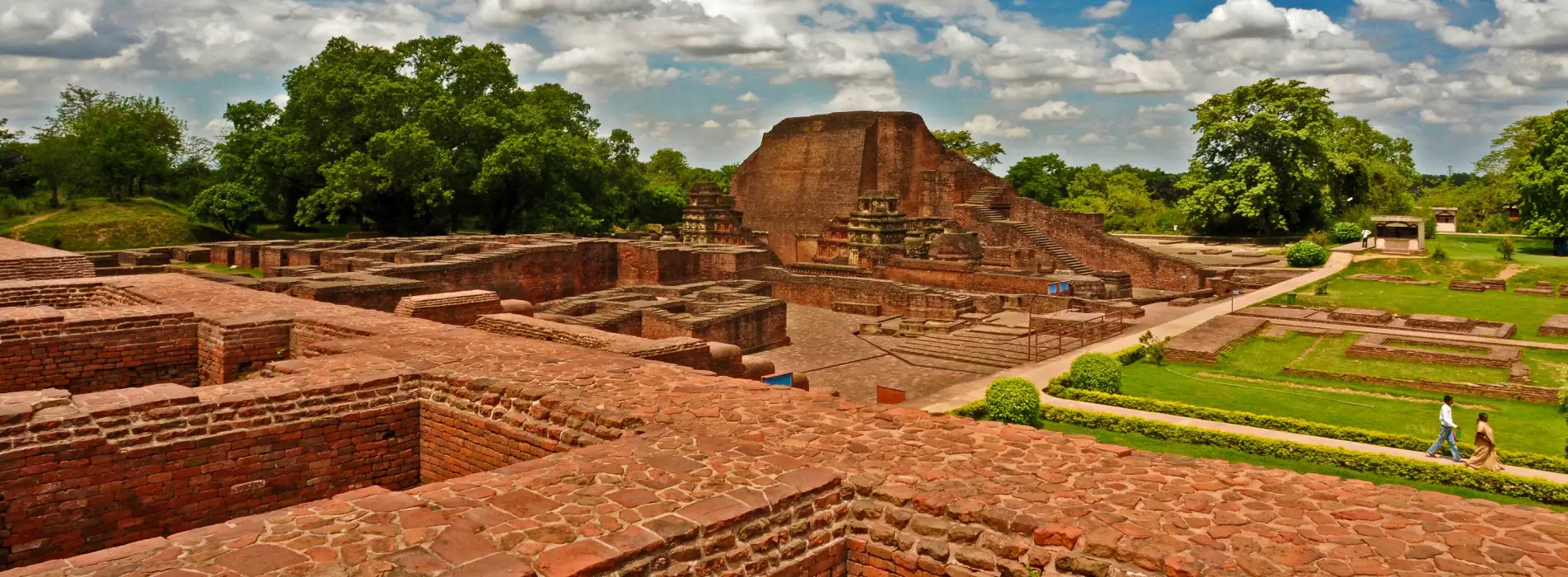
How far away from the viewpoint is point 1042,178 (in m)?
60.3

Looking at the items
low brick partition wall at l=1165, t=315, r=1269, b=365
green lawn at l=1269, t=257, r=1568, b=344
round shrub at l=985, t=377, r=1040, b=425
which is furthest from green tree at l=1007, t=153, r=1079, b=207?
round shrub at l=985, t=377, r=1040, b=425

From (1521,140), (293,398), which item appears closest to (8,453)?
(293,398)

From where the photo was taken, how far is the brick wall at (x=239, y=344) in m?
8.24

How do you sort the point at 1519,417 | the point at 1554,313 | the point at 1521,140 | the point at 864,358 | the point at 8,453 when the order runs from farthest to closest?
1. the point at 1521,140
2. the point at 1554,313
3. the point at 864,358
4. the point at 1519,417
5. the point at 8,453

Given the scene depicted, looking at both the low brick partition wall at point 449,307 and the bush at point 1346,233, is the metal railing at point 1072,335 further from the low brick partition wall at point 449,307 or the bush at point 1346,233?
the bush at point 1346,233

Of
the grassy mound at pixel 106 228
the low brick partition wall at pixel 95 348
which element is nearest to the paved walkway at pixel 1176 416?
the low brick partition wall at pixel 95 348

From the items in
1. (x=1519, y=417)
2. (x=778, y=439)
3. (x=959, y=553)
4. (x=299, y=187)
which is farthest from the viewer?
(x=299, y=187)

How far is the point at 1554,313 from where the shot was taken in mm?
21094

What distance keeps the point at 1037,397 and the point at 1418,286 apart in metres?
21.0

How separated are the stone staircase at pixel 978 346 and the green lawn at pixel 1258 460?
4.60m

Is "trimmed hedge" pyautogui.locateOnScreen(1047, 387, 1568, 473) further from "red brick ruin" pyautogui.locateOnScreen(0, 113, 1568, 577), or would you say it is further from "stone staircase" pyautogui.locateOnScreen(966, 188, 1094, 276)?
"stone staircase" pyautogui.locateOnScreen(966, 188, 1094, 276)

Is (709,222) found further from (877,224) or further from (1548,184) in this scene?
(1548,184)

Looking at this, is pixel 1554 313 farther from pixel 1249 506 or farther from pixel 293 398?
pixel 293 398

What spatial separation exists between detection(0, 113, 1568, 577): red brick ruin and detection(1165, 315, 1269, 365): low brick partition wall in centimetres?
1022
